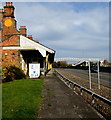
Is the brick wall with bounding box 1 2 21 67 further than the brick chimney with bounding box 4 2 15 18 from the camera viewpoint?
No

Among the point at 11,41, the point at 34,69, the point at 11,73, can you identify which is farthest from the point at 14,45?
the point at 11,73

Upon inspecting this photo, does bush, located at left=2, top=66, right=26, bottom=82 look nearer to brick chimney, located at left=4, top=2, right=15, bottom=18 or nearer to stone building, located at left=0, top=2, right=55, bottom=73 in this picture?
stone building, located at left=0, top=2, right=55, bottom=73

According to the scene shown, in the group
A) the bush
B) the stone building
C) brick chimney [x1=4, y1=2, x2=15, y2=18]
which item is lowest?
the bush

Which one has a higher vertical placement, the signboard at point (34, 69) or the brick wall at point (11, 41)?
the brick wall at point (11, 41)

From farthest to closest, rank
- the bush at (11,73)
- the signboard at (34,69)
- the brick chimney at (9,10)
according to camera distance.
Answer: the brick chimney at (9,10), the signboard at (34,69), the bush at (11,73)

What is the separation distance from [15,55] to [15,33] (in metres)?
3.31

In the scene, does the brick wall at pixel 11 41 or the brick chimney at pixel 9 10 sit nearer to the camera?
the brick wall at pixel 11 41

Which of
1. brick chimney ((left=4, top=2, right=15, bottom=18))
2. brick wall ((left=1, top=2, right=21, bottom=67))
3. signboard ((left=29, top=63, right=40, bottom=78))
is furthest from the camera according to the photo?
brick chimney ((left=4, top=2, right=15, bottom=18))

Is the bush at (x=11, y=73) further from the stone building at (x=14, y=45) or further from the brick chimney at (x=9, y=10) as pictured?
the brick chimney at (x=9, y=10)

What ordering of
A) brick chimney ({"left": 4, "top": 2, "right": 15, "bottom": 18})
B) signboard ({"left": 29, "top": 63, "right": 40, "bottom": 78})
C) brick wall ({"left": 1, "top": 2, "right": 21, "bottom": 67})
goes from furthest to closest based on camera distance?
brick chimney ({"left": 4, "top": 2, "right": 15, "bottom": 18}), brick wall ({"left": 1, "top": 2, "right": 21, "bottom": 67}), signboard ({"left": 29, "top": 63, "right": 40, "bottom": 78})

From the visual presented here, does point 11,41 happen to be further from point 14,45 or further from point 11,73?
point 11,73

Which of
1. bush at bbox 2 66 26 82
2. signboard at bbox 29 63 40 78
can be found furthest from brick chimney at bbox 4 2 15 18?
bush at bbox 2 66 26 82

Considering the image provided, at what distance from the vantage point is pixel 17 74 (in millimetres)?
19594

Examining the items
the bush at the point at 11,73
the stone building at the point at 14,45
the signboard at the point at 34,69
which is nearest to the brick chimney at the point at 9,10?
the stone building at the point at 14,45
